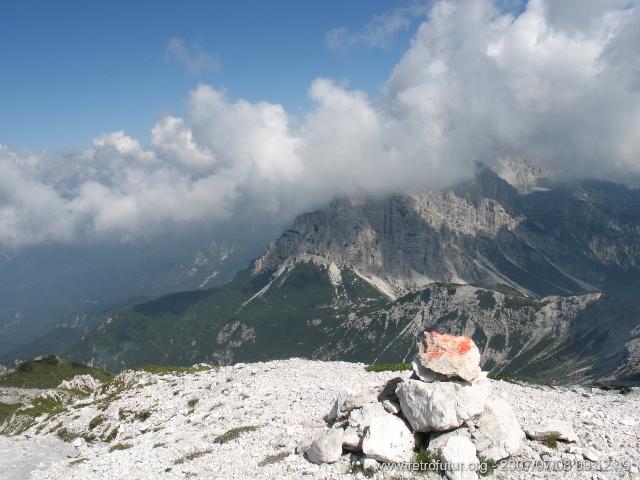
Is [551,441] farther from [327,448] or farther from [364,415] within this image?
[327,448]

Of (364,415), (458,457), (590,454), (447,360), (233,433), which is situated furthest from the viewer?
(233,433)

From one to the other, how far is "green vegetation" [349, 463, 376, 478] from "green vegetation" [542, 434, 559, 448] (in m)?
10.1

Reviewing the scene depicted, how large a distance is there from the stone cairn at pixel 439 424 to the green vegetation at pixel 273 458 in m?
1.90

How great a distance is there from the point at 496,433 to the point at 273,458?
525 inches

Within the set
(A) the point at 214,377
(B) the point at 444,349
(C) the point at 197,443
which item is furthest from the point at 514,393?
(A) the point at 214,377

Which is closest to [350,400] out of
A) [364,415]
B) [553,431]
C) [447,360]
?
[364,415]

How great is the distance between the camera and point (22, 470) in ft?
142

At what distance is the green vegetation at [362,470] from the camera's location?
26906 mm

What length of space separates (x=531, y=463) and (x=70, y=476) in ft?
104

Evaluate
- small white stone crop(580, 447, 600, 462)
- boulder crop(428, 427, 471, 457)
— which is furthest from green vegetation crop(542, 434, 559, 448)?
boulder crop(428, 427, 471, 457)

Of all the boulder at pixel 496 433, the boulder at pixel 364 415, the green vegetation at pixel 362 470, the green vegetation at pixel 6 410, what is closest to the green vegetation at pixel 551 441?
the boulder at pixel 496 433

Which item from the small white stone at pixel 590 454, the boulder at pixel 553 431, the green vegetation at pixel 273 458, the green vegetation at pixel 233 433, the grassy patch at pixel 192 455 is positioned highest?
the boulder at pixel 553 431

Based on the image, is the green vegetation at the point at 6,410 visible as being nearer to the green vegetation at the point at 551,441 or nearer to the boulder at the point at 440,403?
the boulder at the point at 440,403

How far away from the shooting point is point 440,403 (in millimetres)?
28156
